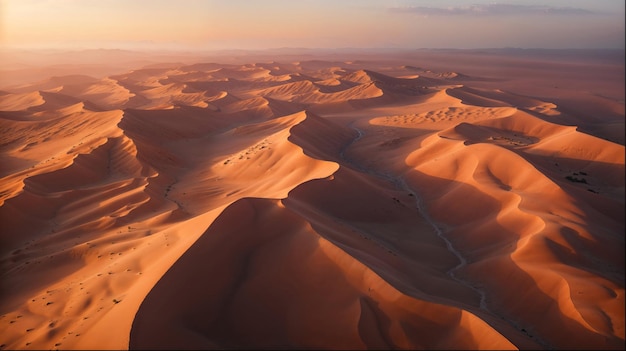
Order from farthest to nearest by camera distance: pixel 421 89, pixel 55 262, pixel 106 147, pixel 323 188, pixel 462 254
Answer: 1. pixel 421 89
2. pixel 106 147
3. pixel 323 188
4. pixel 462 254
5. pixel 55 262

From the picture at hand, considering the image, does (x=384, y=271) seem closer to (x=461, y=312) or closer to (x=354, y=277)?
(x=354, y=277)

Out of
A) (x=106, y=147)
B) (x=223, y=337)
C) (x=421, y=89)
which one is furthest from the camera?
(x=421, y=89)

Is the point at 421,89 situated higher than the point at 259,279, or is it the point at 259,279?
the point at 259,279

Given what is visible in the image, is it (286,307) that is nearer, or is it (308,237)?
(286,307)

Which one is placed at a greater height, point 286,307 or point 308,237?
point 308,237

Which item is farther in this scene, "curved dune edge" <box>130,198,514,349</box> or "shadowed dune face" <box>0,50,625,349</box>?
"shadowed dune face" <box>0,50,625,349</box>

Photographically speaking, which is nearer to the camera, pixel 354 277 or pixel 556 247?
pixel 354 277

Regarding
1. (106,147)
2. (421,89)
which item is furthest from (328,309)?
(421,89)

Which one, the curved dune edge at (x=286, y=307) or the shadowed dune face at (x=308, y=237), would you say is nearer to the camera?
the curved dune edge at (x=286, y=307)
